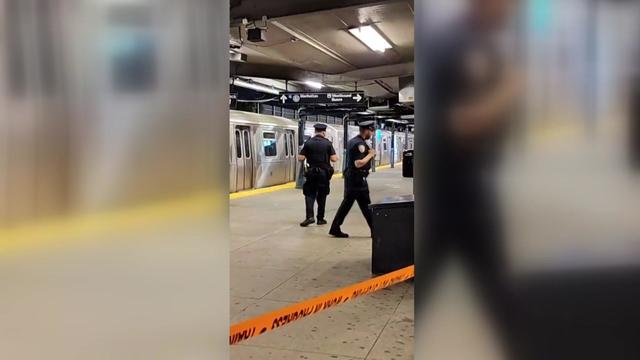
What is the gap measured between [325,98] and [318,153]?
7.32 metres

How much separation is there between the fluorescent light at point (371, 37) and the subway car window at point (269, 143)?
6.97 m

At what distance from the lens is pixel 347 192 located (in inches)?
296

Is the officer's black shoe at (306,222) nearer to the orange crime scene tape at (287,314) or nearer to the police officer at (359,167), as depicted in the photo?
the police officer at (359,167)

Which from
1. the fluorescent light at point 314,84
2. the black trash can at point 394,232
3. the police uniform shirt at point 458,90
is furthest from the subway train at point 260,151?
the police uniform shirt at point 458,90

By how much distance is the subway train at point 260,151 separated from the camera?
14.8 meters

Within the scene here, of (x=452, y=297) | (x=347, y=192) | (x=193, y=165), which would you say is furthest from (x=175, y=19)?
(x=347, y=192)

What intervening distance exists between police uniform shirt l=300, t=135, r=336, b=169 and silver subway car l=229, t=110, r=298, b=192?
17.5 ft

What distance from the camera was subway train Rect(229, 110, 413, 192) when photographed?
14781mm

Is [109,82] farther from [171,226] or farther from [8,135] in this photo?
[171,226]

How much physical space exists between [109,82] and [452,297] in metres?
1.44

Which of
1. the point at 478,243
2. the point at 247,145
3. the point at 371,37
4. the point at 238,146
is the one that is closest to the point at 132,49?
the point at 478,243

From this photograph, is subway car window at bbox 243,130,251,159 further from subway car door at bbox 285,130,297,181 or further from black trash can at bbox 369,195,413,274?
Result: black trash can at bbox 369,195,413,274

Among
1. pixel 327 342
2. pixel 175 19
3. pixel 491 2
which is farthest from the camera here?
pixel 327 342

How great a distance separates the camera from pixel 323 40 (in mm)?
9500
